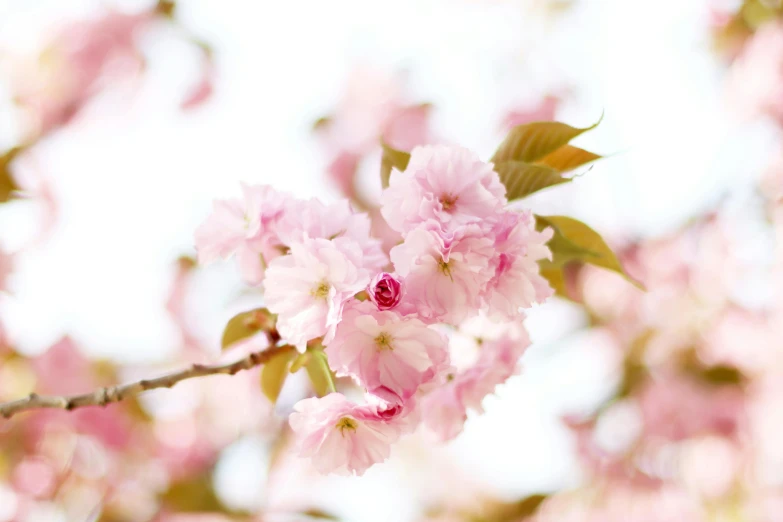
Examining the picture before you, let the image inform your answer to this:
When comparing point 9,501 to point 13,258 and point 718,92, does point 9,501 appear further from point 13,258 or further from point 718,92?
point 718,92

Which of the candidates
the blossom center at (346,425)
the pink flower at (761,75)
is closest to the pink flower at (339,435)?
the blossom center at (346,425)

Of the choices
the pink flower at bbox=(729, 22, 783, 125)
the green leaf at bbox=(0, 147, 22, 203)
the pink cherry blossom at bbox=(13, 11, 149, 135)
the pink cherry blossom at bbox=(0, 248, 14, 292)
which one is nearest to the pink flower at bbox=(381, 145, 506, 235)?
the green leaf at bbox=(0, 147, 22, 203)

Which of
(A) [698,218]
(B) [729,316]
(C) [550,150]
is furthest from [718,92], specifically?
(C) [550,150]

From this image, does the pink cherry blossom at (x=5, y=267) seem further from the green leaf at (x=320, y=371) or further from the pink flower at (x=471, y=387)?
the pink flower at (x=471, y=387)

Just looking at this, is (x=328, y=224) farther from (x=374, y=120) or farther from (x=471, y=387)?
(x=374, y=120)

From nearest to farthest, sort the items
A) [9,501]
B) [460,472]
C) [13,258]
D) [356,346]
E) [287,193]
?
[356,346] → [287,193] → [13,258] → [9,501] → [460,472]

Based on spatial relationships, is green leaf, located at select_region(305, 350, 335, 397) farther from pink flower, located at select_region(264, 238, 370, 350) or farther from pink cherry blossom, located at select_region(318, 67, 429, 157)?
pink cherry blossom, located at select_region(318, 67, 429, 157)
